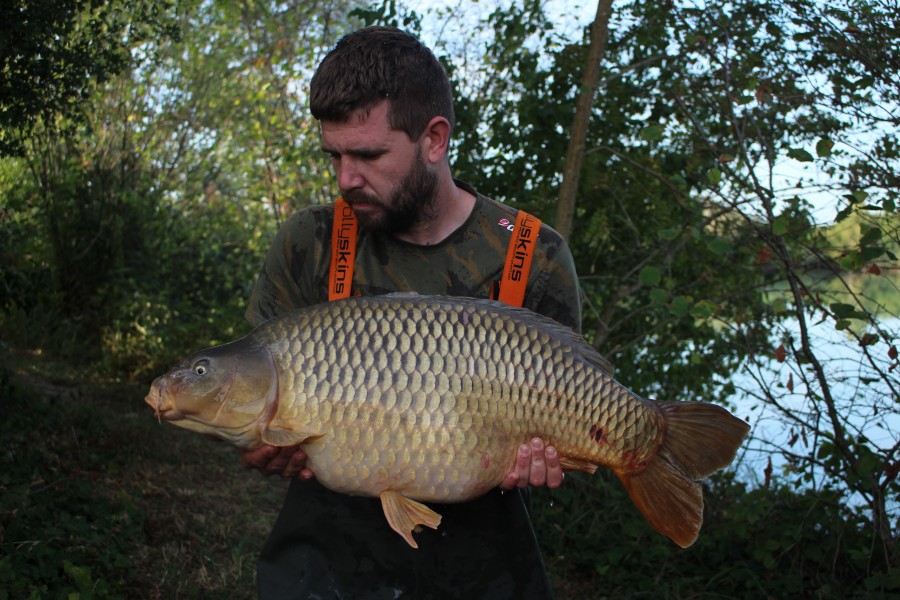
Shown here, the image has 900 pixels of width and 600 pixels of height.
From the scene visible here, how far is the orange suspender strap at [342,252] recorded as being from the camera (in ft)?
5.61

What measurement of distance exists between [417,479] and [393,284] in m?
0.41

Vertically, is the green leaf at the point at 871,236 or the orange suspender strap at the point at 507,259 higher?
the green leaf at the point at 871,236

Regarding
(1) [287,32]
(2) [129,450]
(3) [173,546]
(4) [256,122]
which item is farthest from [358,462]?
(1) [287,32]

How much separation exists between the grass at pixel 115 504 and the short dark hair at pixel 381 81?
50.8 inches

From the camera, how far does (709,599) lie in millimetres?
3119

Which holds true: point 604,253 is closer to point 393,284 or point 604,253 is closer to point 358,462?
point 393,284

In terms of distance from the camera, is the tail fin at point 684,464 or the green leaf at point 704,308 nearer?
the tail fin at point 684,464

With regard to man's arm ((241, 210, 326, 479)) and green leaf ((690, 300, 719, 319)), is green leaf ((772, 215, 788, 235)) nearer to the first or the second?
green leaf ((690, 300, 719, 319))

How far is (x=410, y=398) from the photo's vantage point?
1453 mm

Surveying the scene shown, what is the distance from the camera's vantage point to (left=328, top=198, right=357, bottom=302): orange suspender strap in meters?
1.71

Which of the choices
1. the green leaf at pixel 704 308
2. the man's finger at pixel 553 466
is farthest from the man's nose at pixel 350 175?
the green leaf at pixel 704 308

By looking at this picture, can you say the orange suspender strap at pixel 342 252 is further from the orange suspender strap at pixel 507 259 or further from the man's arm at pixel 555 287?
the man's arm at pixel 555 287

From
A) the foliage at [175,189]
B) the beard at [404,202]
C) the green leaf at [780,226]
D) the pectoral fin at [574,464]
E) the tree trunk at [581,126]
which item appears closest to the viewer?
the pectoral fin at [574,464]

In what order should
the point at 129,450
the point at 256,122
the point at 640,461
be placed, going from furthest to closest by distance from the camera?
the point at 256,122 → the point at 129,450 → the point at 640,461
